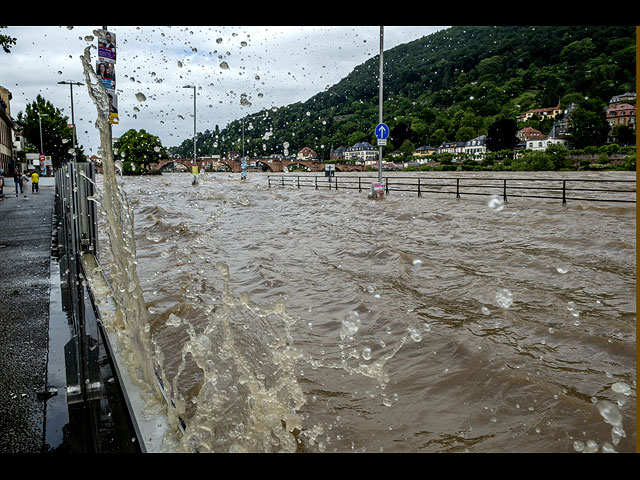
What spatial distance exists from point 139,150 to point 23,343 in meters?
110

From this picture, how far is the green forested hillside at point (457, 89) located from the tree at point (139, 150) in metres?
9.72

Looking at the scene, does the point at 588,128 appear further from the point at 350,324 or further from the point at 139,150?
the point at 350,324

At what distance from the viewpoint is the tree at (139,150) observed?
4203 inches

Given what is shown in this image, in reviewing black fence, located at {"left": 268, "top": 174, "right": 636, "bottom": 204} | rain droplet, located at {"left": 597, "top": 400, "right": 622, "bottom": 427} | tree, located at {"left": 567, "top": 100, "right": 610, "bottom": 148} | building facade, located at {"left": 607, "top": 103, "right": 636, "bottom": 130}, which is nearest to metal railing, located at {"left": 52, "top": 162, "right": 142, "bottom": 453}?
rain droplet, located at {"left": 597, "top": 400, "right": 622, "bottom": 427}

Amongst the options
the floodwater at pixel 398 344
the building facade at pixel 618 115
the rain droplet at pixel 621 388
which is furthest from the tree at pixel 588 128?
the rain droplet at pixel 621 388

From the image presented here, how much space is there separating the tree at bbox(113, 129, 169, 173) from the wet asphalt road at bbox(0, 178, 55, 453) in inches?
4012

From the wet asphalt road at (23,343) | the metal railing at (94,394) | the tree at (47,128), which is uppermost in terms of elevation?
the tree at (47,128)

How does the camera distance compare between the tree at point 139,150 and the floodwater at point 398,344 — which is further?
the tree at point 139,150

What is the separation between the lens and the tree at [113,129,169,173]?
4203 inches

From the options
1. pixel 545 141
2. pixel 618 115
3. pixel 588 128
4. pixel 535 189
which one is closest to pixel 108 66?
pixel 535 189

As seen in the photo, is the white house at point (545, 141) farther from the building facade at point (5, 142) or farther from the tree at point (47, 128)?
the building facade at point (5, 142)

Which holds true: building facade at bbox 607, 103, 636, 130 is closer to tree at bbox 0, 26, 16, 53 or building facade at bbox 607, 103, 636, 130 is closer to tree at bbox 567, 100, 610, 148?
tree at bbox 567, 100, 610, 148

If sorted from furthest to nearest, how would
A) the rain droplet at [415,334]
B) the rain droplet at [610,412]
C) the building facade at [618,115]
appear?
the building facade at [618,115]
the rain droplet at [415,334]
the rain droplet at [610,412]

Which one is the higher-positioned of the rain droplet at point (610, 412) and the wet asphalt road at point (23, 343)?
the wet asphalt road at point (23, 343)
